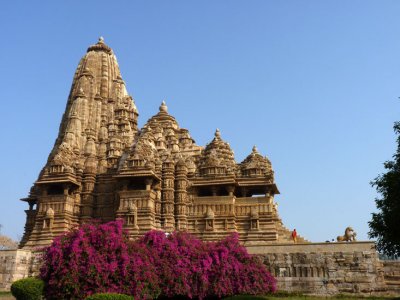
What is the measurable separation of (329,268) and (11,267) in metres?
20.6

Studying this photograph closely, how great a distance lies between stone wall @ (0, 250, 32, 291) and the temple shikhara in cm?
569

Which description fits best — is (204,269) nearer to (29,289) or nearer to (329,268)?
(329,268)

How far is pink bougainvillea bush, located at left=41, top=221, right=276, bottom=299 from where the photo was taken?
21.4 metres

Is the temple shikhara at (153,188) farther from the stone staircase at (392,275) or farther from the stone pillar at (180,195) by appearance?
the stone staircase at (392,275)

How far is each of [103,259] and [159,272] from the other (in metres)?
3.28

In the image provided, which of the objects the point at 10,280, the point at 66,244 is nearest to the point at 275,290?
the point at 66,244

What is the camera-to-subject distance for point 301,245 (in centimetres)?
2745

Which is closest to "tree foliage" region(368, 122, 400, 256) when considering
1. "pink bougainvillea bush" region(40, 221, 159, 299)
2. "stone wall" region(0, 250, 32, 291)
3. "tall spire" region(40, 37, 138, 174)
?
"pink bougainvillea bush" region(40, 221, 159, 299)

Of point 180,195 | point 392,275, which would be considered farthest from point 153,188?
point 392,275

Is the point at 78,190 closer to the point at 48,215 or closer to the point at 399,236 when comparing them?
the point at 48,215

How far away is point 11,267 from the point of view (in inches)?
1177

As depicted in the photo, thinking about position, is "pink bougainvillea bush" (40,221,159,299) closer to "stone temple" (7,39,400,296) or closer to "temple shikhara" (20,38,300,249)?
"stone temple" (7,39,400,296)

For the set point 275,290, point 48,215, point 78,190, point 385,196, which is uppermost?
point 78,190

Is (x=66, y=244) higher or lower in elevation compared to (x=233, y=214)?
lower
